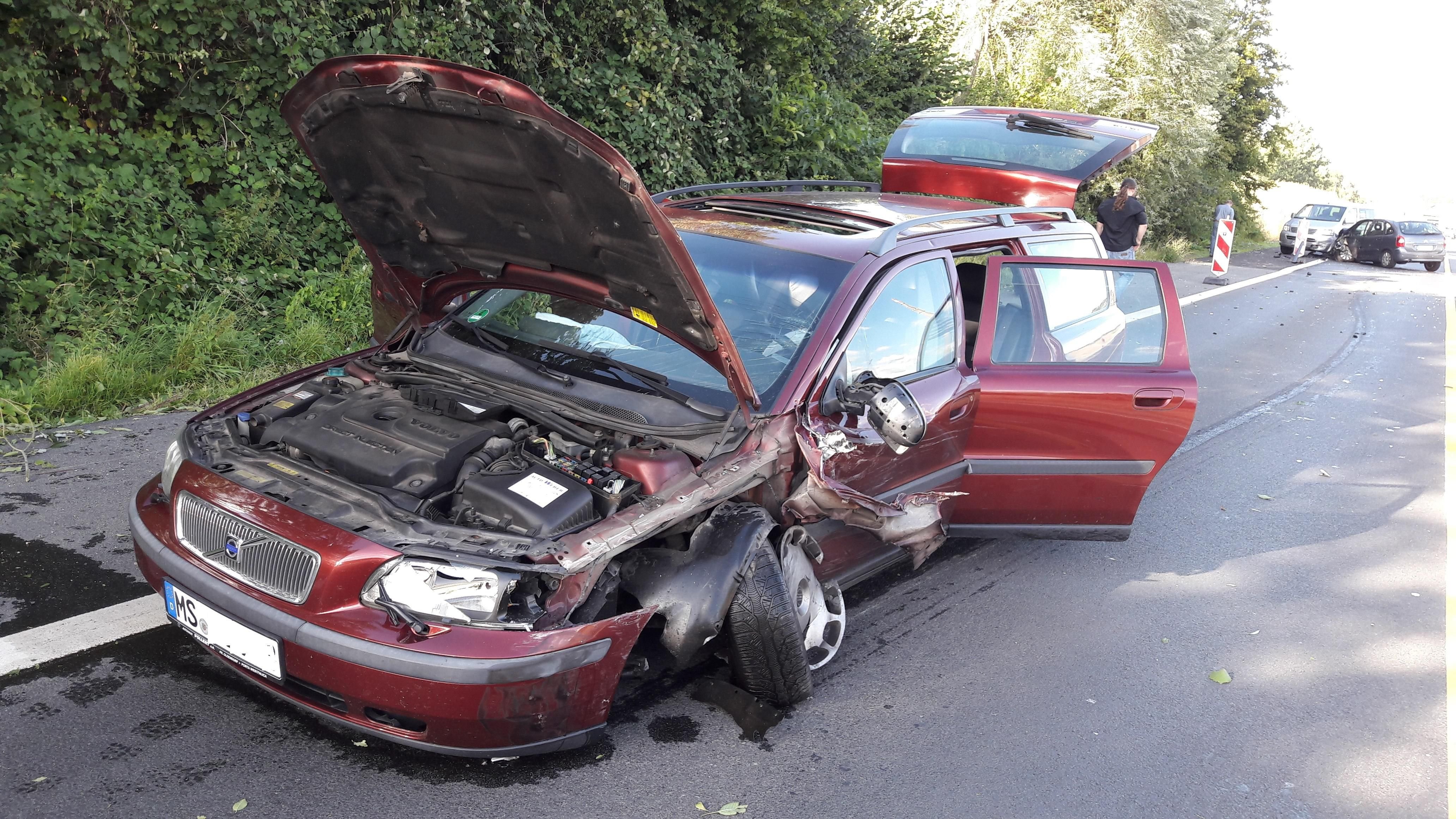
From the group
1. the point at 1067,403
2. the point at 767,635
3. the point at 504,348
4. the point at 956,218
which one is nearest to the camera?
the point at 767,635

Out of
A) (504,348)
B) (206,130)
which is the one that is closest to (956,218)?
(504,348)

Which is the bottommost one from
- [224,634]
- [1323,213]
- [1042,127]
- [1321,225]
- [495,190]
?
[1321,225]

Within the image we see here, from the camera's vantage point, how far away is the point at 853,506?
370 cm

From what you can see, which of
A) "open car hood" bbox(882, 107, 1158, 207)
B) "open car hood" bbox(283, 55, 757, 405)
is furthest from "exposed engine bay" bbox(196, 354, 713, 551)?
"open car hood" bbox(882, 107, 1158, 207)

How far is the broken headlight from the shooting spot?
2795 mm

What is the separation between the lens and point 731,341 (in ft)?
10.9

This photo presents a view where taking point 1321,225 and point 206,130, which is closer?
point 206,130

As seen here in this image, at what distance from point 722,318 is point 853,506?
0.81 m

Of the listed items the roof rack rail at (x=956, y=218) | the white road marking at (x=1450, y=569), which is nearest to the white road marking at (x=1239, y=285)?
the white road marking at (x=1450, y=569)

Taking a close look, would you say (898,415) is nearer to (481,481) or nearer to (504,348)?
(481,481)

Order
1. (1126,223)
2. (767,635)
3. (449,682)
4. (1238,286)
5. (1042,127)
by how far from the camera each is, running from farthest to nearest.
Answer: (1238,286), (1126,223), (1042,127), (767,635), (449,682)

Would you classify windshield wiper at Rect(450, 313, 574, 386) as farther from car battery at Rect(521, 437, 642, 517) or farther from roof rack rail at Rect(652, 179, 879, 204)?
roof rack rail at Rect(652, 179, 879, 204)

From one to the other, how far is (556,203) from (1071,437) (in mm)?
2596

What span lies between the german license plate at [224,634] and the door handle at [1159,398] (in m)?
3.70
